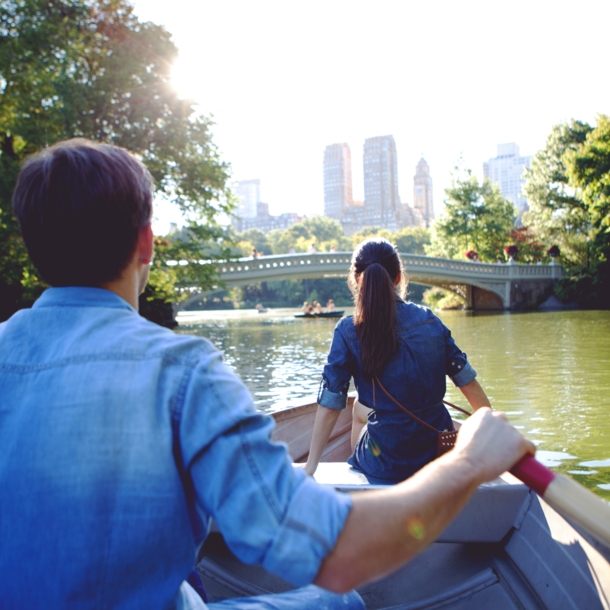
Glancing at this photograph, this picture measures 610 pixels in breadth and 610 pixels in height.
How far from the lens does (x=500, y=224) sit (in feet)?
93.9

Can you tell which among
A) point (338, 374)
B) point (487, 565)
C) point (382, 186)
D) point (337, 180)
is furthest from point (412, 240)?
point (487, 565)

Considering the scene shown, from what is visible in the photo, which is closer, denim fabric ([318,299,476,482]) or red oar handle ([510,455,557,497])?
red oar handle ([510,455,557,497])

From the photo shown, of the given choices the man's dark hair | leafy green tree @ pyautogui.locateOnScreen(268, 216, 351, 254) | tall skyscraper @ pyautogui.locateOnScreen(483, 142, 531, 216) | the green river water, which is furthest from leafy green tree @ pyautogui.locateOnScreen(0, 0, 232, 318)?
tall skyscraper @ pyautogui.locateOnScreen(483, 142, 531, 216)

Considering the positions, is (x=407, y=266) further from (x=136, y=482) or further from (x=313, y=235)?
(x=313, y=235)

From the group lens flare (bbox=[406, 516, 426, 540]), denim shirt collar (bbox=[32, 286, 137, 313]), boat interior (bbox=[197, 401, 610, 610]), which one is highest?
denim shirt collar (bbox=[32, 286, 137, 313])

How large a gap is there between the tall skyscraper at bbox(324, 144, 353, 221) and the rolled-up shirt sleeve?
107 m

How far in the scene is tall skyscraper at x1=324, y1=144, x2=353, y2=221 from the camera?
106438 mm

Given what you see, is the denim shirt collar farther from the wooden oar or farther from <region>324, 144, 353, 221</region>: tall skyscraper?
<region>324, 144, 353, 221</region>: tall skyscraper

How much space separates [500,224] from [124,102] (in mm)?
20883

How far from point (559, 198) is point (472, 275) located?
4.87 metres

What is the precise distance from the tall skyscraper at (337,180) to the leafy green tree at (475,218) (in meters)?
78.0

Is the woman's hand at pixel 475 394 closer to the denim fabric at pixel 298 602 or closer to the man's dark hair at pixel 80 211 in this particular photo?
the denim fabric at pixel 298 602

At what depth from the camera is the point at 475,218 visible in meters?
28.8

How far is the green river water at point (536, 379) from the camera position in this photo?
4.16m
